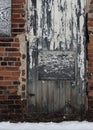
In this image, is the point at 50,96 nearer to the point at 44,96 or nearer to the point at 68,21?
the point at 44,96

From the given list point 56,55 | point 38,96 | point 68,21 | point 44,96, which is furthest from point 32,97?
point 68,21

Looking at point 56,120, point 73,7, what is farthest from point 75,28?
point 56,120

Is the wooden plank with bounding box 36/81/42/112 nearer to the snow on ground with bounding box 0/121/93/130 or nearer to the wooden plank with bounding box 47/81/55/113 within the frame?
the wooden plank with bounding box 47/81/55/113

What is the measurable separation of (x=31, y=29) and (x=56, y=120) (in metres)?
1.70

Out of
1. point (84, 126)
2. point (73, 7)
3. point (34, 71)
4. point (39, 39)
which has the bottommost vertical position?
point (84, 126)

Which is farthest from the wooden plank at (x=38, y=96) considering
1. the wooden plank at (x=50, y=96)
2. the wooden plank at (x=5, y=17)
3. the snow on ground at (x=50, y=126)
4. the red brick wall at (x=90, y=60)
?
the wooden plank at (x=5, y=17)

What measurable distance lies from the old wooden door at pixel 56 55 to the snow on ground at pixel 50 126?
45 cm

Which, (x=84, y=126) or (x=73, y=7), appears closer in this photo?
(x=84, y=126)

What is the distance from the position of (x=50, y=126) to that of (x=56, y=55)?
135cm

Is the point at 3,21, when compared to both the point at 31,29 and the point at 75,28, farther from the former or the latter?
the point at 75,28

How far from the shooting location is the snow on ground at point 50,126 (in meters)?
8.55

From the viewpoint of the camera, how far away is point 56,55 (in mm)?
9258

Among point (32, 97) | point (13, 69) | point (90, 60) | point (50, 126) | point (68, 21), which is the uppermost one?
point (68, 21)

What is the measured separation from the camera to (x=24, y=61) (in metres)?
9.18
